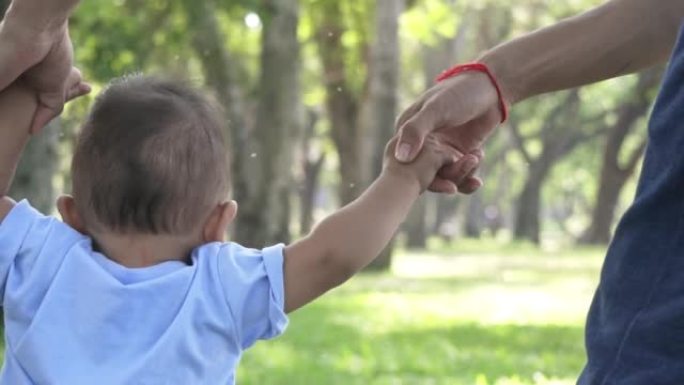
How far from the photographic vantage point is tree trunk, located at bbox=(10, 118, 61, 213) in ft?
32.8

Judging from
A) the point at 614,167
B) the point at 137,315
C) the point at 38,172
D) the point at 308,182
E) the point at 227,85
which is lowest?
the point at 308,182

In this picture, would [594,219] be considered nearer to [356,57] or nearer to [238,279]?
[356,57]

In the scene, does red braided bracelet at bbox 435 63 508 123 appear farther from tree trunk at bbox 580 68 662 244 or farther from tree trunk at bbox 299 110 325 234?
tree trunk at bbox 299 110 325 234

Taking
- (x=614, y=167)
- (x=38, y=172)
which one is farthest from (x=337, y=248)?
(x=614, y=167)

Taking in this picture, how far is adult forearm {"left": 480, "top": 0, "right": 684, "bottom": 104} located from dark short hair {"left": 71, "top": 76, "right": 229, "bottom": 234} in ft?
1.80

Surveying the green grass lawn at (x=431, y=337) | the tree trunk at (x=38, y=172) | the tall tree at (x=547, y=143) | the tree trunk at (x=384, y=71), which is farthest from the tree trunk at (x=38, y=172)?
the tall tree at (x=547, y=143)

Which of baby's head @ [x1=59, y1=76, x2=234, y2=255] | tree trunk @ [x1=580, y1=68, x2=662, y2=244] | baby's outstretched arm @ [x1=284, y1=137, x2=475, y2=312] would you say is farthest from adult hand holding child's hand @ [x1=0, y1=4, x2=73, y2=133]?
tree trunk @ [x1=580, y1=68, x2=662, y2=244]

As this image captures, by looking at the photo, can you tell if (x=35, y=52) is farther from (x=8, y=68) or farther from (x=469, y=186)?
(x=469, y=186)

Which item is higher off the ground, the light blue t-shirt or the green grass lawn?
the light blue t-shirt

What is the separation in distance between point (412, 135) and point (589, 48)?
13.6 inches

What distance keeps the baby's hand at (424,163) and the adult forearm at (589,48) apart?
0.18 metres

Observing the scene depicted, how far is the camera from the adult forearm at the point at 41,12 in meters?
2.49

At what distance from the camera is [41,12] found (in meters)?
2.51

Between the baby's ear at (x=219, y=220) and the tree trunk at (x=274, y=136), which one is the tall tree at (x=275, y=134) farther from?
the baby's ear at (x=219, y=220)
